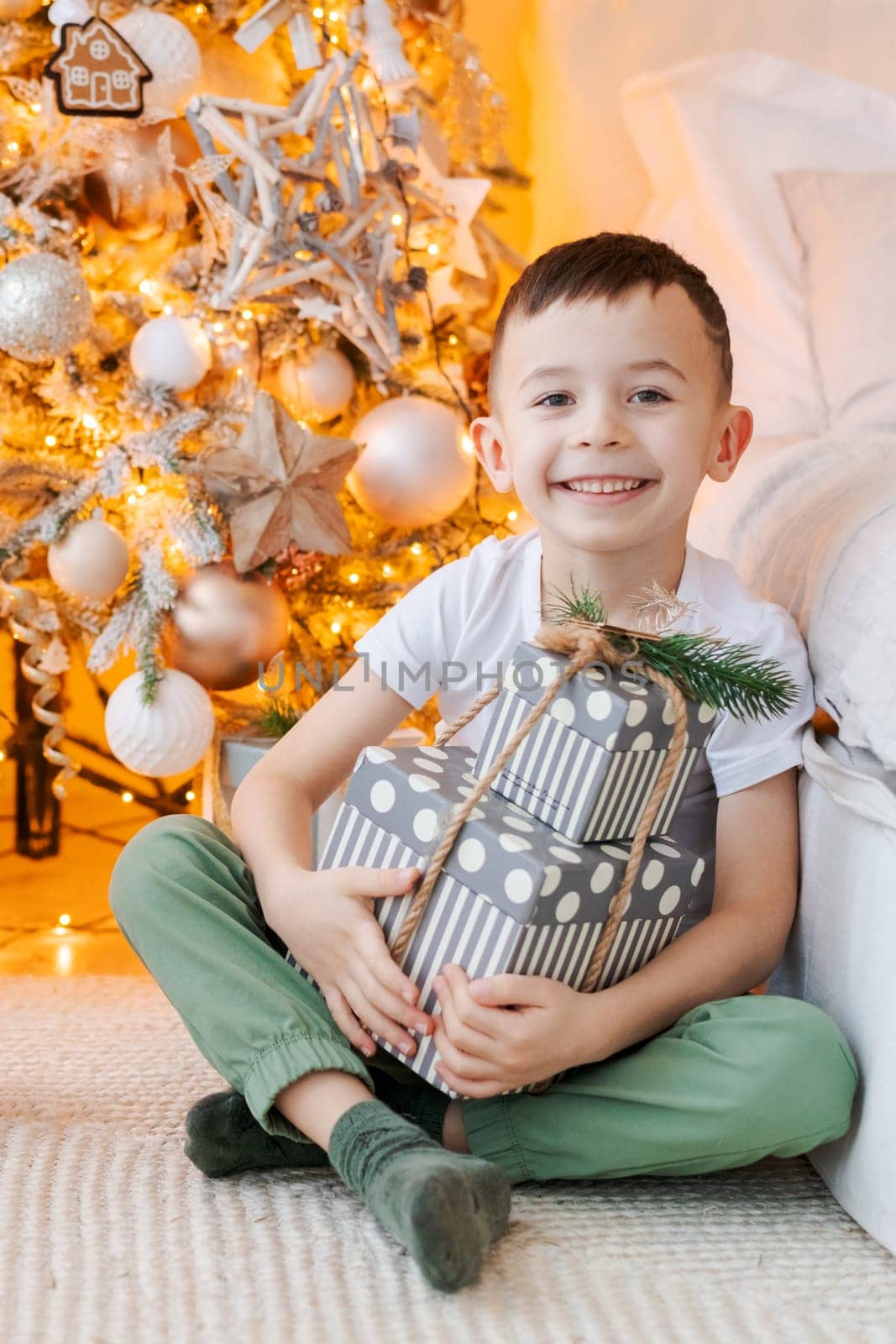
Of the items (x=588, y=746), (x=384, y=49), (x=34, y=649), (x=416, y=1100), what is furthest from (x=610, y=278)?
(x=34, y=649)

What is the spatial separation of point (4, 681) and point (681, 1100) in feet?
4.98

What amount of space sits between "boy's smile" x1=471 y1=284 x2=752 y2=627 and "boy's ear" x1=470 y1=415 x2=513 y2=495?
0.18ft

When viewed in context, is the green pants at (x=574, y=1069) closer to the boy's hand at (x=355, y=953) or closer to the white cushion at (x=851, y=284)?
the boy's hand at (x=355, y=953)

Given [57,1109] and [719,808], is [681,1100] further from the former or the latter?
[57,1109]

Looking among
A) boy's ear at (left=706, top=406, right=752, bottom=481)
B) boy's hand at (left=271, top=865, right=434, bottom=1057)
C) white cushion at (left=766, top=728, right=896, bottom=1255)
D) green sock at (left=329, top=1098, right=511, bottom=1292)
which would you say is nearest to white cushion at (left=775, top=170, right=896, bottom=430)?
boy's ear at (left=706, top=406, right=752, bottom=481)

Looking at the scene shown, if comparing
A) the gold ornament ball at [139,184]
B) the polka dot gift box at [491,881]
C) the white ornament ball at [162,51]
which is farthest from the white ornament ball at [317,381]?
the polka dot gift box at [491,881]

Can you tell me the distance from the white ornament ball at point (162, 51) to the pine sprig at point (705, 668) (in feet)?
3.33

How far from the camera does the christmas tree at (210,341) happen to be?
1498 mm

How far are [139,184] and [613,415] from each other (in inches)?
33.3

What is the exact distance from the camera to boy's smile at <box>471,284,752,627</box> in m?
1.00

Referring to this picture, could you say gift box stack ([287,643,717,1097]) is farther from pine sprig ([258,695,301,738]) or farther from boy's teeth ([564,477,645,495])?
pine sprig ([258,695,301,738])

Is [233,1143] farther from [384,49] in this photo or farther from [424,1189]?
[384,49]

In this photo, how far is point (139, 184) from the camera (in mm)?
1551

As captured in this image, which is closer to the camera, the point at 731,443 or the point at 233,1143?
the point at 233,1143
